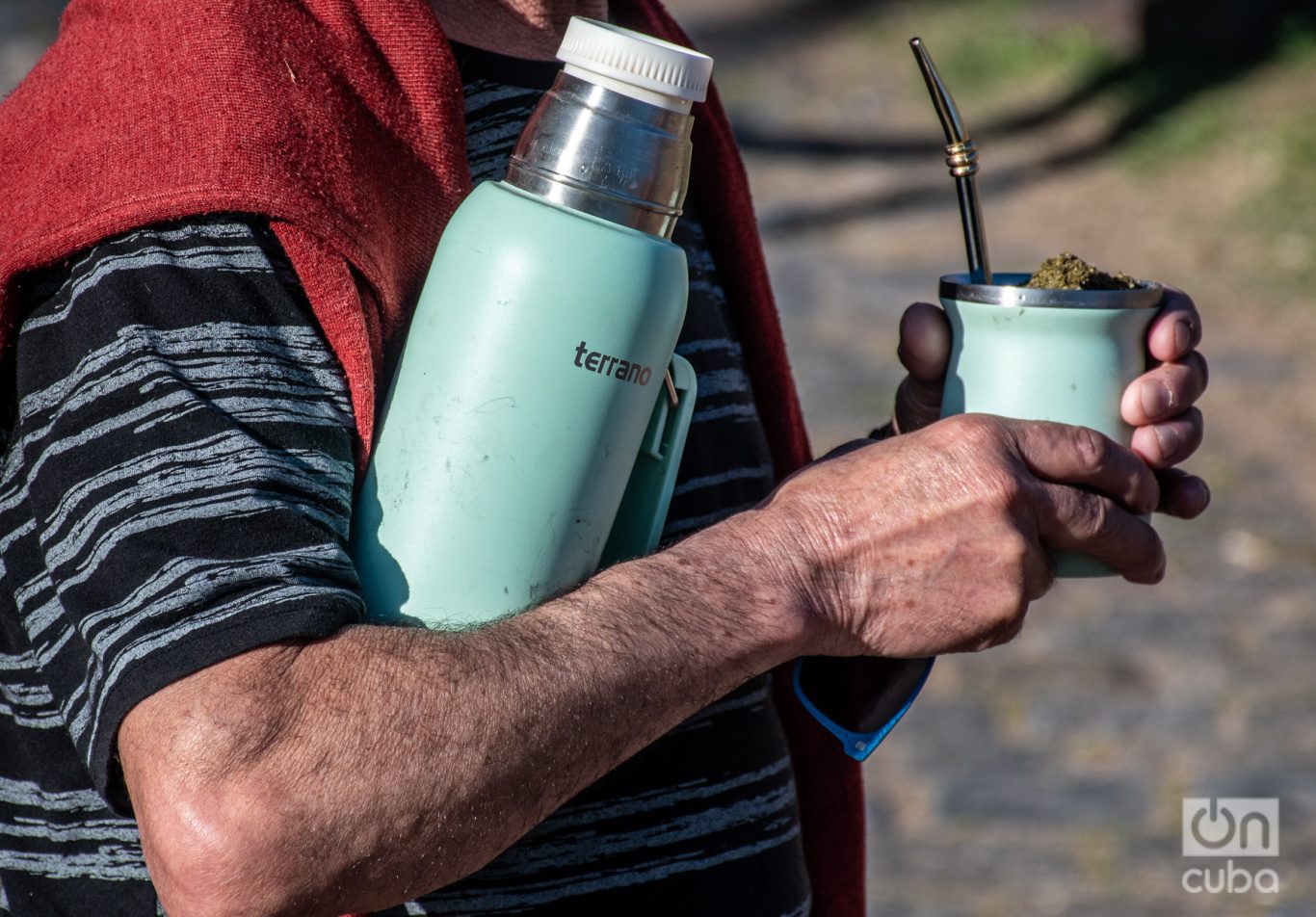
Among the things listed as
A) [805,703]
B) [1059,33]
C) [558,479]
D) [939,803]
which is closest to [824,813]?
[805,703]

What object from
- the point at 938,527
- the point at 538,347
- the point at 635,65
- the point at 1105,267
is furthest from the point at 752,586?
the point at 1105,267

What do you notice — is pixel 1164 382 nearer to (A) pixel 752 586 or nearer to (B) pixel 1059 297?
(B) pixel 1059 297

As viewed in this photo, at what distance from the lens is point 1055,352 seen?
4.18ft

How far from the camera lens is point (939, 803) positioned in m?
3.23

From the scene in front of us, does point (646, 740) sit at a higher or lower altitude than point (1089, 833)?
higher

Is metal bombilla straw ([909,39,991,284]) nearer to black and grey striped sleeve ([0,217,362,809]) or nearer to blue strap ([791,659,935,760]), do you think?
blue strap ([791,659,935,760])

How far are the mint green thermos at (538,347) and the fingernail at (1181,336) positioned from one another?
19.9 inches

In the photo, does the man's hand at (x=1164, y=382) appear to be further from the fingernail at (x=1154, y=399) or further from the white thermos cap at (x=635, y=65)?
the white thermos cap at (x=635, y=65)

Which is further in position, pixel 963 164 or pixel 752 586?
pixel 963 164

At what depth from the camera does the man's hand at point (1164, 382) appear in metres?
1.32

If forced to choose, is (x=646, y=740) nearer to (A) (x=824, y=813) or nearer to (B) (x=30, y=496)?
(B) (x=30, y=496)

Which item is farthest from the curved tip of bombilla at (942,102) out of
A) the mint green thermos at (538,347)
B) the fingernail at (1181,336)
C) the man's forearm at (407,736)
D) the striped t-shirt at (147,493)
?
the striped t-shirt at (147,493)

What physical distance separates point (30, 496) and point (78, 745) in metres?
0.19

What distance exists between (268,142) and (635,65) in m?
0.28
